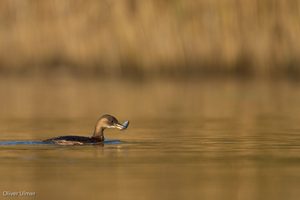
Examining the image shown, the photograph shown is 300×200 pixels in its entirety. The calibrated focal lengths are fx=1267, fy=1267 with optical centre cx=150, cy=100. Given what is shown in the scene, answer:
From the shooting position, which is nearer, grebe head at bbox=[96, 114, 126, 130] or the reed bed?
grebe head at bbox=[96, 114, 126, 130]

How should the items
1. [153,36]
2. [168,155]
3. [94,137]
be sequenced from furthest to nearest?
[153,36] → [94,137] → [168,155]

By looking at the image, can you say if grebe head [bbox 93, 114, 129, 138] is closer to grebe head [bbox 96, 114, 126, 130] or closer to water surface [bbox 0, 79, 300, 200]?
grebe head [bbox 96, 114, 126, 130]

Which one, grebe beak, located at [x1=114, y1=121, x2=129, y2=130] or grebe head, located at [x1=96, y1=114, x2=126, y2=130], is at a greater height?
grebe head, located at [x1=96, y1=114, x2=126, y2=130]

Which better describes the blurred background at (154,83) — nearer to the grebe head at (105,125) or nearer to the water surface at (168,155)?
the water surface at (168,155)

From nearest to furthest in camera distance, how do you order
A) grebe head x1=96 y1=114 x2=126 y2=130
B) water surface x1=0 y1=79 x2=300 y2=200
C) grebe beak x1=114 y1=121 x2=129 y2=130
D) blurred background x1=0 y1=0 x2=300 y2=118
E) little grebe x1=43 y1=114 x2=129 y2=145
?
water surface x1=0 y1=79 x2=300 y2=200 < little grebe x1=43 y1=114 x2=129 y2=145 < grebe beak x1=114 y1=121 x2=129 y2=130 < grebe head x1=96 y1=114 x2=126 y2=130 < blurred background x1=0 y1=0 x2=300 y2=118

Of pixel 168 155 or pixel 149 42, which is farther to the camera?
pixel 149 42

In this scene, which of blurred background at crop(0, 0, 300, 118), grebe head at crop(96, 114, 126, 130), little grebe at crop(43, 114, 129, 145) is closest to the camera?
little grebe at crop(43, 114, 129, 145)

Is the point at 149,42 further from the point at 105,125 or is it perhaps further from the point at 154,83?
the point at 105,125

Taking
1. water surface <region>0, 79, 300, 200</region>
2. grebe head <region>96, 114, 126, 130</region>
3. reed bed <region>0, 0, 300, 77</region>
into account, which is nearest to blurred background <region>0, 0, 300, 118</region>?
reed bed <region>0, 0, 300, 77</region>

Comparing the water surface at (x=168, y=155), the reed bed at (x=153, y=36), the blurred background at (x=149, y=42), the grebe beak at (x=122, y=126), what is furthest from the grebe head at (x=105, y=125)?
the reed bed at (x=153, y=36)

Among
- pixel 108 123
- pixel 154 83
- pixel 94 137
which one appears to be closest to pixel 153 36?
pixel 154 83

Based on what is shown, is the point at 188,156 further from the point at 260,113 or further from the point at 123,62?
the point at 123,62

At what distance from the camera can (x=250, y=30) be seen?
71.3 feet

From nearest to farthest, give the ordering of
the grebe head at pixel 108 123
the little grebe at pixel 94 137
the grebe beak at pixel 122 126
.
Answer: the little grebe at pixel 94 137, the grebe beak at pixel 122 126, the grebe head at pixel 108 123
